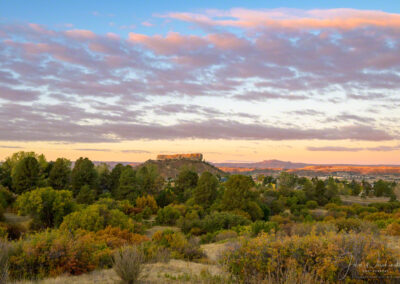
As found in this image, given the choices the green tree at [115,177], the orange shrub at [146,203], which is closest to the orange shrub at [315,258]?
the orange shrub at [146,203]

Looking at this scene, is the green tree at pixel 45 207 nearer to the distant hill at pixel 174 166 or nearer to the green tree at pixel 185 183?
the green tree at pixel 185 183

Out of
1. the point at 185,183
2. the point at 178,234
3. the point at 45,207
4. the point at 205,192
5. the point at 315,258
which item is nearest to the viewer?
the point at 315,258

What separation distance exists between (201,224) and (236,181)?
10.7 metres

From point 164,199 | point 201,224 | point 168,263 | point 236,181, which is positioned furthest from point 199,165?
point 168,263

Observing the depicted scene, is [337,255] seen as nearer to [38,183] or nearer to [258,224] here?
[258,224]

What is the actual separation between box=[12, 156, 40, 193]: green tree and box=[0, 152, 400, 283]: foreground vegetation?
0.46ft

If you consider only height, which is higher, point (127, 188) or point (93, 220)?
point (93, 220)

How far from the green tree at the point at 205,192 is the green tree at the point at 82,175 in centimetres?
1693

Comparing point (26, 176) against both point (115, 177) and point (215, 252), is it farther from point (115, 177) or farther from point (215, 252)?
point (215, 252)

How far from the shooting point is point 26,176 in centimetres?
4341

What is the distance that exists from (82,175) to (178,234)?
36.0 metres

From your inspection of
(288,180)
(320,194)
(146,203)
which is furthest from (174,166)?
(146,203)

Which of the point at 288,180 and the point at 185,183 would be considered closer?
the point at 185,183

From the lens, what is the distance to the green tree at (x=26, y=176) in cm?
4297
